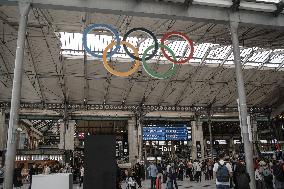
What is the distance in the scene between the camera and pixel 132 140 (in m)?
27.2

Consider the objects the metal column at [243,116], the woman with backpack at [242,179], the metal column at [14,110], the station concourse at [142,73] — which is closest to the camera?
the woman with backpack at [242,179]

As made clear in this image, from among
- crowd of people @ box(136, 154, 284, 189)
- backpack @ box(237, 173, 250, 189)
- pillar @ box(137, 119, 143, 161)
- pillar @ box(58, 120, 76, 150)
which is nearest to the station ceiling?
pillar @ box(137, 119, 143, 161)

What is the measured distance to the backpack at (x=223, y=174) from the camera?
7.30 metres

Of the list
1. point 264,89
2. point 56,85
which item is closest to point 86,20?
point 56,85

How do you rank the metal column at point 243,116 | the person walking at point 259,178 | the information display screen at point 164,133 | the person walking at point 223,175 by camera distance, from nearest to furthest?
the person walking at point 223,175, the metal column at point 243,116, the person walking at point 259,178, the information display screen at point 164,133

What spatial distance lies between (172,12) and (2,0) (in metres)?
5.54

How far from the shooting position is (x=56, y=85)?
22.7m

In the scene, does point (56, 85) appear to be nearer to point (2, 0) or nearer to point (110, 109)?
point (110, 109)

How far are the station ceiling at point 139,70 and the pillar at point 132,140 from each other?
2.40 meters

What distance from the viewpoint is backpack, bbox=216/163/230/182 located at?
23.9 feet

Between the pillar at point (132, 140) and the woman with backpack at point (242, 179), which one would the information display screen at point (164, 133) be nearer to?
the pillar at point (132, 140)

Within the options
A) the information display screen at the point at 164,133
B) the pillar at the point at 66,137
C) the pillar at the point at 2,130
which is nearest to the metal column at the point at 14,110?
the pillar at the point at 2,130

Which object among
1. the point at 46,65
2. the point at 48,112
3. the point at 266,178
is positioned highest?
the point at 46,65

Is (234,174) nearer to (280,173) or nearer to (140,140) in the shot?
(280,173)
